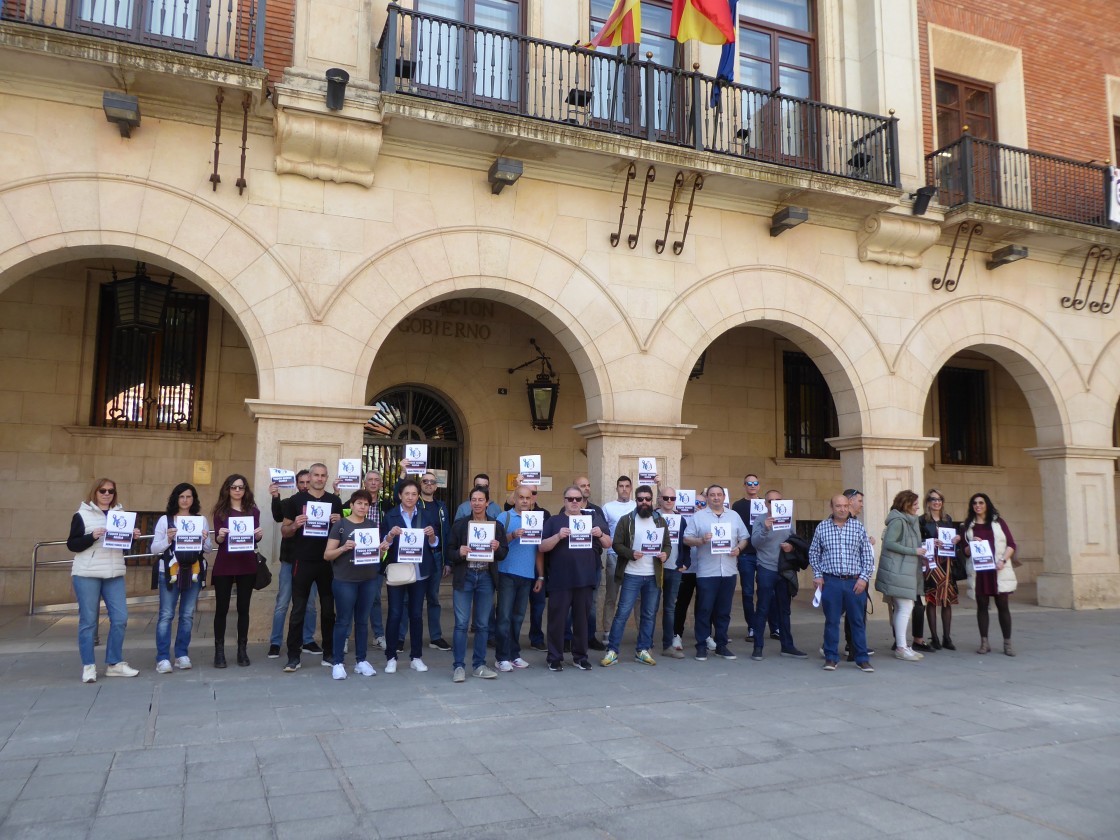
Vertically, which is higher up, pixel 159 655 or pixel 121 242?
pixel 121 242

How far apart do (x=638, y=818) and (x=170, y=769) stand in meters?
2.77

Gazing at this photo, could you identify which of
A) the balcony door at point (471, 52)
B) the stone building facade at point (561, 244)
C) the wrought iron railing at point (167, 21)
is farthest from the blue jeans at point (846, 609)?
the wrought iron railing at point (167, 21)

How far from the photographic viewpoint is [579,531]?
7.92 meters

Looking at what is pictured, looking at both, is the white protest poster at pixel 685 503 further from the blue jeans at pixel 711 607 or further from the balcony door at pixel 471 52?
the balcony door at pixel 471 52

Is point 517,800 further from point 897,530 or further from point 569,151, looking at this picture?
point 569,151

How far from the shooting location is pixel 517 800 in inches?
179

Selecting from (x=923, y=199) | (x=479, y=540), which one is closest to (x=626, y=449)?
(x=479, y=540)

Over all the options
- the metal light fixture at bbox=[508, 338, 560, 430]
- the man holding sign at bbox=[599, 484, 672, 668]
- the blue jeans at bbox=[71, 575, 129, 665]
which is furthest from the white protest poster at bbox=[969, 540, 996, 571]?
the blue jeans at bbox=[71, 575, 129, 665]

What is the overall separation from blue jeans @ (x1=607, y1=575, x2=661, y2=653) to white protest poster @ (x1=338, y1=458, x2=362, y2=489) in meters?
2.90

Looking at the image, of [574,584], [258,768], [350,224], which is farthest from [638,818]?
[350,224]

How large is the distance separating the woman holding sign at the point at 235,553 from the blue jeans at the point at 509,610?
2.31m

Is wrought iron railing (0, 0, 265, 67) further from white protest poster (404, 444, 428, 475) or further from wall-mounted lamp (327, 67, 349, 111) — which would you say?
white protest poster (404, 444, 428, 475)

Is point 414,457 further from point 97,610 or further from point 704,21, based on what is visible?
point 704,21

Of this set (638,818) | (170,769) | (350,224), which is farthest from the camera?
(350,224)
